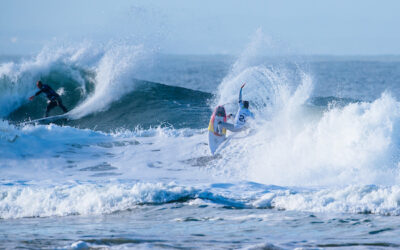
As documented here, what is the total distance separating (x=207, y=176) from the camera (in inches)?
530

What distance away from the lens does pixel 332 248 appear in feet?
24.5

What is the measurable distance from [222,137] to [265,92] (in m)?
4.35

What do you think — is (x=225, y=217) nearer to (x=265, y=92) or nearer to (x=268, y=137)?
(x=268, y=137)

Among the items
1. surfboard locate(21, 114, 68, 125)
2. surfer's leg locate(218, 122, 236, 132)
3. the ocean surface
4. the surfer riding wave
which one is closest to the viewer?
the ocean surface

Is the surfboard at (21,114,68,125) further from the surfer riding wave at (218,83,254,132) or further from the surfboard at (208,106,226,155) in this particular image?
the surfer riding wave at (218,83,254,132)

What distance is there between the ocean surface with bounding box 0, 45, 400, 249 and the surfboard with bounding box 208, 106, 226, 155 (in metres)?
0.31

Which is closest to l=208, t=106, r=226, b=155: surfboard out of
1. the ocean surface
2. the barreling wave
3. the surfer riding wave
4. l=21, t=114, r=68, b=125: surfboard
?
the surfer riding wave

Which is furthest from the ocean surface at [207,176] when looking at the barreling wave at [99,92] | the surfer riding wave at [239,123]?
the surfer riding wave at [239,123]

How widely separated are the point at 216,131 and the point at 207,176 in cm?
162

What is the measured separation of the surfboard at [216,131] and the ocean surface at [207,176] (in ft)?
1.03

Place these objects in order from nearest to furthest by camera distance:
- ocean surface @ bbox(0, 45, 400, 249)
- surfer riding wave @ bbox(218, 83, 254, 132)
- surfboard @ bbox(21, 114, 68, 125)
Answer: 1. ocean surface @ bbox(0, 45, 400, 249)
2. surfer riding wave @ bbox(218, 83, 254, 132)
3. surfboard @ bbox(21, 114, 68, 125)

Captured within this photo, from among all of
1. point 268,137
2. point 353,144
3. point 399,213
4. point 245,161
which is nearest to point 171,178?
point 245,161

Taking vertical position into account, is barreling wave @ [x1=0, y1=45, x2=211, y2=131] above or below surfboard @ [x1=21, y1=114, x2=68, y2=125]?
above

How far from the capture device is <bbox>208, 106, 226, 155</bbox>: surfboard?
1459 cm
